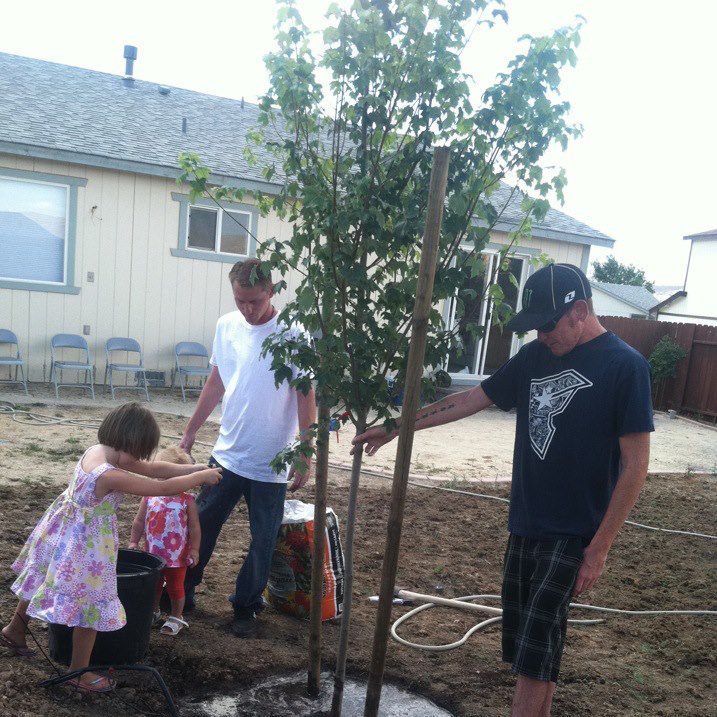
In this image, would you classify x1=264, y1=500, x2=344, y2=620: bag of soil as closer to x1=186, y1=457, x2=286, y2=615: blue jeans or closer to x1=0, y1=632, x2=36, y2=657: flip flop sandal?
x1=186, y1=457, x2=286, y2=615: blue jeans

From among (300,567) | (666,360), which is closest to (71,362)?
(300,567)

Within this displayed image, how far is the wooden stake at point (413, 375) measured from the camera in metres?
2.65

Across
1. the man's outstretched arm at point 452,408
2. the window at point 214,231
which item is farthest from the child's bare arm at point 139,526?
the window at point 214,231

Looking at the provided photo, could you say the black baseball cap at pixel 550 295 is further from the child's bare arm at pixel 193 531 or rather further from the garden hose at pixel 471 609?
the garden hose at pixel 471 609

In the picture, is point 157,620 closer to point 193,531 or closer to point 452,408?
point 193,531

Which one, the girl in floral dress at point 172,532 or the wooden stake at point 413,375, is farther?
the girl in floral dress at point 172,532

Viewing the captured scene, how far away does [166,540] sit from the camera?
3812 mm

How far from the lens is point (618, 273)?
61.9 m

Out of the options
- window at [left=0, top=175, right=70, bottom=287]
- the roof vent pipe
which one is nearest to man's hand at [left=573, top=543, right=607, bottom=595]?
window at [left=0, top=175, right=70, bottom=287]

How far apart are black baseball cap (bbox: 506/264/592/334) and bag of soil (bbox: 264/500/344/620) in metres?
1.84

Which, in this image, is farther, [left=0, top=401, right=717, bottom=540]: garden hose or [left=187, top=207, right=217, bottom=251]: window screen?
[left=187, top=207, right=217, bottom=251]: window screen

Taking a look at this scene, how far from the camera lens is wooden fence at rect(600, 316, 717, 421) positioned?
1620 centimetres

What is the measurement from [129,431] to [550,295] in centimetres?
182

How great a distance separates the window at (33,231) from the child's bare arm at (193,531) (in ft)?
27.4
